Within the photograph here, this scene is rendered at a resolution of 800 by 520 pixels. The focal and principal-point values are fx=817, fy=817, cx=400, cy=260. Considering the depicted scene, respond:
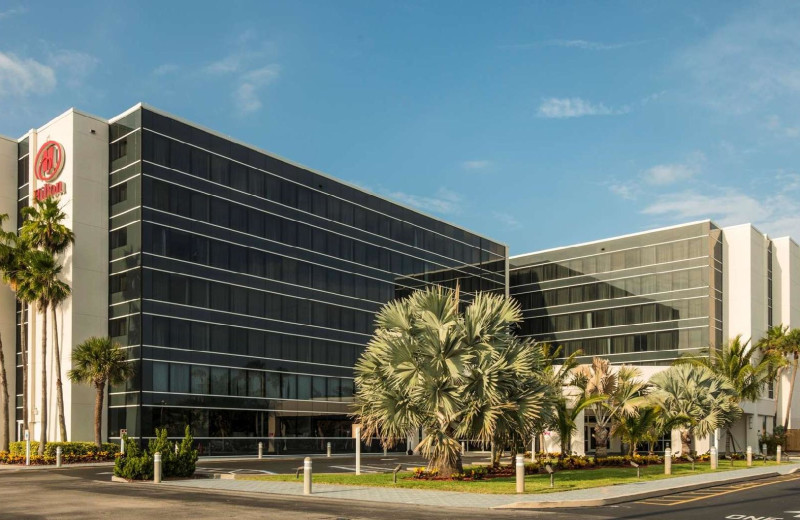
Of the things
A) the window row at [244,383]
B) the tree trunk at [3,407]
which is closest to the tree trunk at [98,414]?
the window row at [244,383]

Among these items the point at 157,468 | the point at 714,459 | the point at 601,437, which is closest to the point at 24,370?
the point at 157,468

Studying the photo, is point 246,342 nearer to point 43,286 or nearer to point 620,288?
point 43,286

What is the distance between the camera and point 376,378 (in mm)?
28828

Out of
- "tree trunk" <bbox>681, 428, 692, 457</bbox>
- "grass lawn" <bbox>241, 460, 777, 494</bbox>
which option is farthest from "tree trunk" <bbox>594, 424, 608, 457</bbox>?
"tree trunk" <bbox>681, 428, 692, 457</bbox>

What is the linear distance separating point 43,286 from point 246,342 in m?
14.8

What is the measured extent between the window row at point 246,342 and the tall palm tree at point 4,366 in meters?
8.83

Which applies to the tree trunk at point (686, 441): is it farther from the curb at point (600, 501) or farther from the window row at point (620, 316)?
the window row at point (620, 316)

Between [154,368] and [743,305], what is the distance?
5255cm

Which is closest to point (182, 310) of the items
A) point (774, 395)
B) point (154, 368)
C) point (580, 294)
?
point (154, 368)

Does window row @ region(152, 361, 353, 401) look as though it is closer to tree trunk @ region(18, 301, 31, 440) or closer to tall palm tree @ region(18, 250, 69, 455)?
tall palm tree @ region(18, 250, 69, 455)

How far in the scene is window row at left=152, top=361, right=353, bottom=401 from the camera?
2077 inches

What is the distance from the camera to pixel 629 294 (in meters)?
81.1

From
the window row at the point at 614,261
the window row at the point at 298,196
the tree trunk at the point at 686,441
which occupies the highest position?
the window row at the point at 298,196

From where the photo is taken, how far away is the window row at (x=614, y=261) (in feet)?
250
